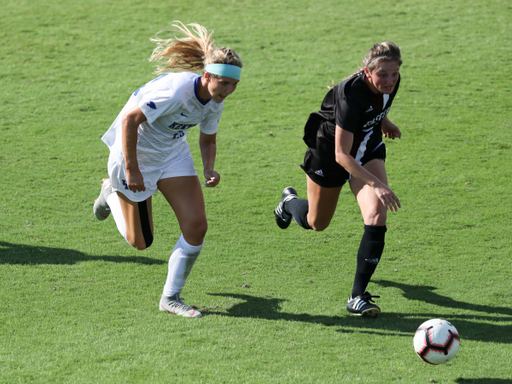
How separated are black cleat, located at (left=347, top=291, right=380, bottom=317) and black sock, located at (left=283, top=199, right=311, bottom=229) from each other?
103 cm

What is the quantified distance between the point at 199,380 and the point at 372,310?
1.39m

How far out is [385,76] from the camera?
Result: 12.6 ft

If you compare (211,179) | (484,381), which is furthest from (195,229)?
(484,381)

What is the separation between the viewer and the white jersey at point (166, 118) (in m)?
3.83

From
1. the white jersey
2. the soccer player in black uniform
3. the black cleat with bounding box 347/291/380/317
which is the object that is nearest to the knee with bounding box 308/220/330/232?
the soccer player in black uniform

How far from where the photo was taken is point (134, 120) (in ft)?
12.6

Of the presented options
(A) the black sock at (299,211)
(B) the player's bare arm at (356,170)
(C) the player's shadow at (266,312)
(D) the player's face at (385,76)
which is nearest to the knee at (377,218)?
(B) the player's bare arm at (356,170)

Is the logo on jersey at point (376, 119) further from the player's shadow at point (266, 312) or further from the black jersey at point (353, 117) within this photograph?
the player's shadow at point (266, 312)

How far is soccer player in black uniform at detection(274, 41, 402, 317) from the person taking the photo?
3.87 metres

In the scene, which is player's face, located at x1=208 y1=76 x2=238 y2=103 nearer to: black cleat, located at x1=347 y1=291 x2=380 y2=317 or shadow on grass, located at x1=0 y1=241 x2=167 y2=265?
black cleat, located at x1=347 y1=291 x2=380 y2=317

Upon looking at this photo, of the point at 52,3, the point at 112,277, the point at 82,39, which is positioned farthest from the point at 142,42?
the point at 112,277

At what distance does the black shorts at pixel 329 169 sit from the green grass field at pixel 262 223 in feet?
2.67

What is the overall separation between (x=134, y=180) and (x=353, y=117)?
1.53m

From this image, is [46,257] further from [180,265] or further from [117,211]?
[180,265]
